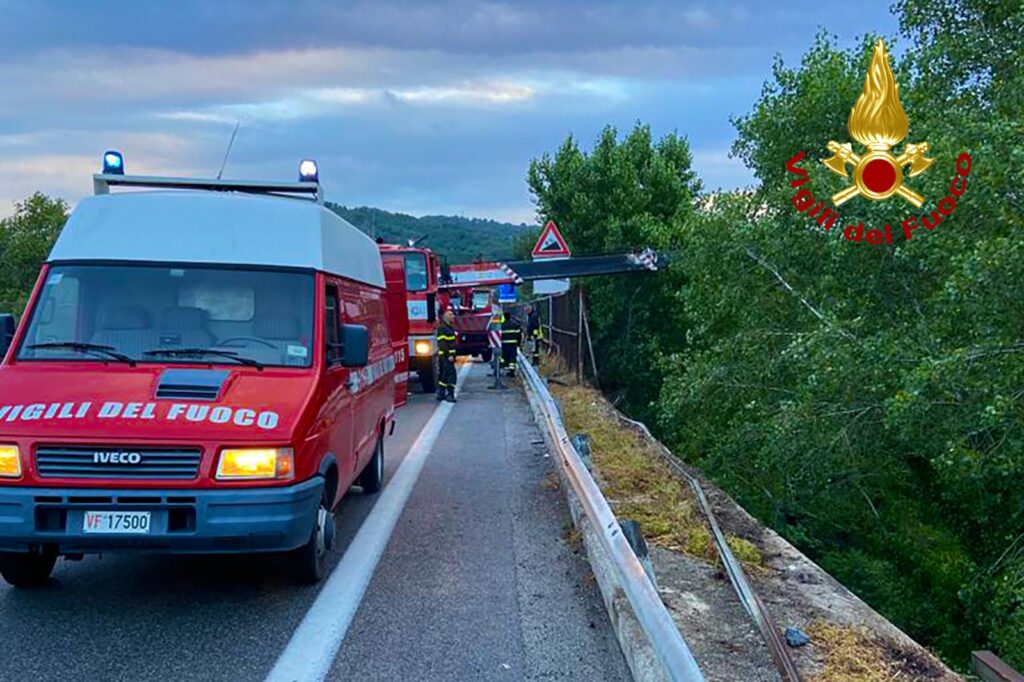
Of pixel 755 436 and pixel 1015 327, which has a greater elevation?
pixel 1015 327

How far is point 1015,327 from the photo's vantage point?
7.29 metres

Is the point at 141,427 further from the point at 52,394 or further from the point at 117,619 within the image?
the point at 117,619

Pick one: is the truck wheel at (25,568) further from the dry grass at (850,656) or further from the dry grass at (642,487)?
the dry grass at (850,656)

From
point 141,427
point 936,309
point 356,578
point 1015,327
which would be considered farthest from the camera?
point 936,309

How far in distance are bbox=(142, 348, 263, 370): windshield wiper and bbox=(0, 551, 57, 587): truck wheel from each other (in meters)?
1.37

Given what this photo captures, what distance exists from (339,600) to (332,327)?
197 cm

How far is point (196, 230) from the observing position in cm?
603

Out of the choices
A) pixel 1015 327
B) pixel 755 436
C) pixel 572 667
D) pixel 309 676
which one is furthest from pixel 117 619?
pixel 755 436

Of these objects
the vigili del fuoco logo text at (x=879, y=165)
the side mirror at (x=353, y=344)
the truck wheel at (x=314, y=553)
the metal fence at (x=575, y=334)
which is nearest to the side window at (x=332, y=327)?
the side mirror at (x=353, y=344)

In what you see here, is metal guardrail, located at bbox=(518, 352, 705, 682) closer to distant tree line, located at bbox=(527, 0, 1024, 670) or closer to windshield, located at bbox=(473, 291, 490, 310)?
distant tree line, located at bbox=(527, 0, 1024, 670)

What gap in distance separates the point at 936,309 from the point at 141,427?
7374mm

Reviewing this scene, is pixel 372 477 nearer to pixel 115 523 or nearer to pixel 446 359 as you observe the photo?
pixel 115 523

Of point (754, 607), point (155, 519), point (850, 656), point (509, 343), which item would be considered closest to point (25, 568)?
point (155, 519)

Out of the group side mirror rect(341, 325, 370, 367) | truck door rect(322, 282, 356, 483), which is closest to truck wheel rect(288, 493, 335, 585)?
truck door rect(322, 282, 356, 483)
